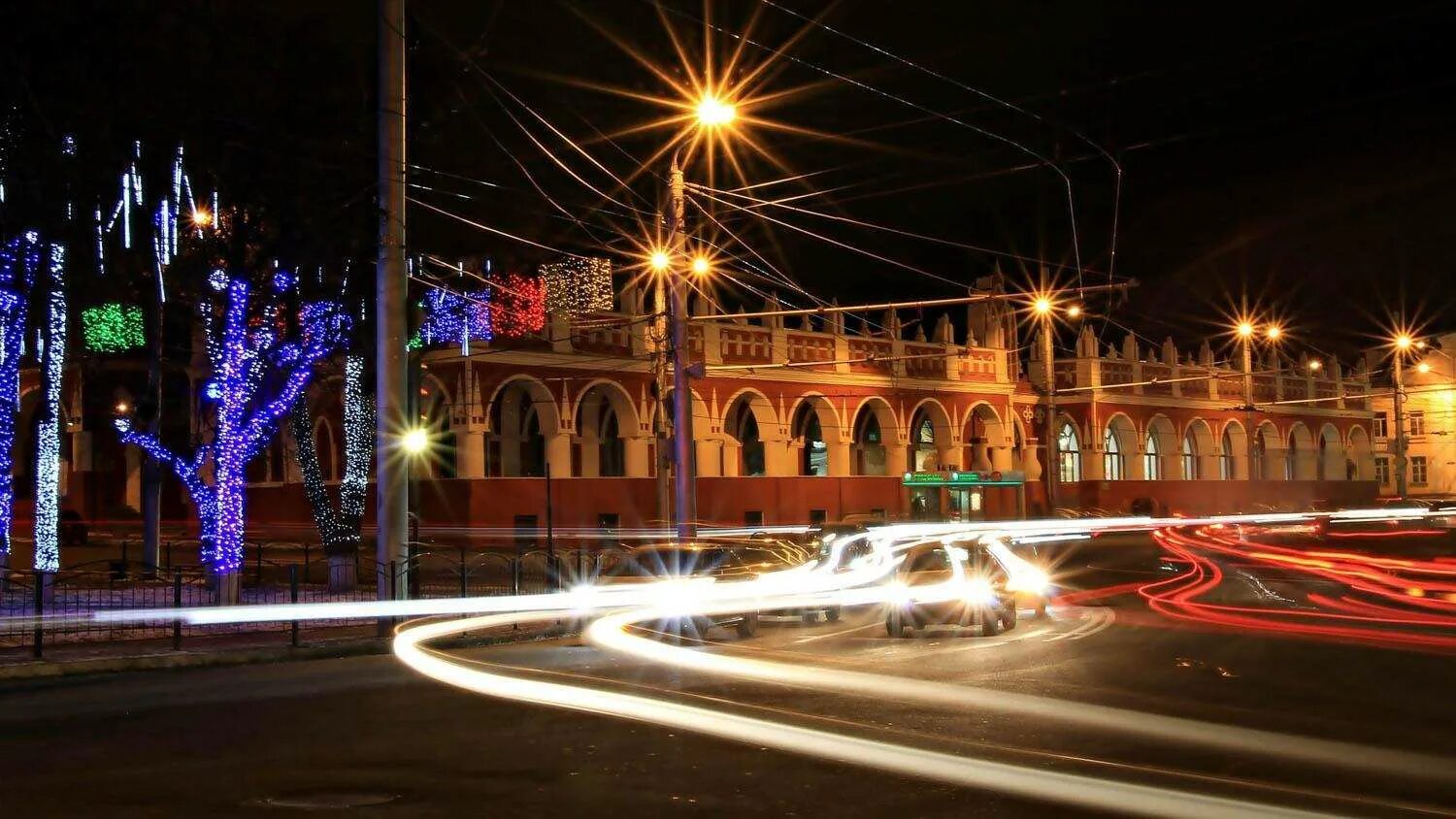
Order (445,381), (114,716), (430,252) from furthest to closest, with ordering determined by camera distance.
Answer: (445,381)
(430,252)
(114,716)

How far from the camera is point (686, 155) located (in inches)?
969

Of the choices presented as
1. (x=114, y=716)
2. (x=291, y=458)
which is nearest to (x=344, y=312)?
(x=114, y=716)

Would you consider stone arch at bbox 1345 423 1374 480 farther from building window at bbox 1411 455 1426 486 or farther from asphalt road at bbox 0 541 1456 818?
asphalt road at bbox 0 541 1456 818

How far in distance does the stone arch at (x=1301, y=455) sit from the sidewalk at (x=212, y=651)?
2331 inches

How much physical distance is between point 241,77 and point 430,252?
6298 mm

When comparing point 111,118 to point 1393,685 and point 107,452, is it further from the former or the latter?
point 107,452

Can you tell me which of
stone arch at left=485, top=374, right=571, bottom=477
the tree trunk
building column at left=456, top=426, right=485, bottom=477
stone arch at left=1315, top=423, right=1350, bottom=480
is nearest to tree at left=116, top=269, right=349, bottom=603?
the tree trunk

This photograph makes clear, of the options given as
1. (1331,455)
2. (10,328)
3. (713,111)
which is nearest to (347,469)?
(10,328)

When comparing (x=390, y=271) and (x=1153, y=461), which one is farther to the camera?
(x=1153, y=461)

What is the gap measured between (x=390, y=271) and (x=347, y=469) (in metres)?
10.1

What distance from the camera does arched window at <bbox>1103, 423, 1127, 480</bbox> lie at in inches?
2434

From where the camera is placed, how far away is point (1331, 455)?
7388 centimetres

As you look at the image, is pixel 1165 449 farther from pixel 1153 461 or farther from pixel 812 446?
pixel 812 446

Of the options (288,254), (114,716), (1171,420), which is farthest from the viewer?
(1171,420)
